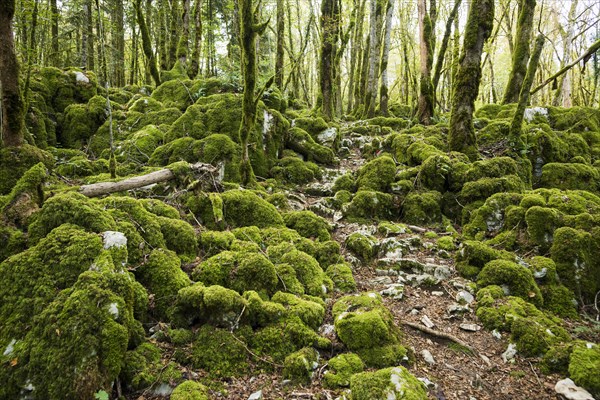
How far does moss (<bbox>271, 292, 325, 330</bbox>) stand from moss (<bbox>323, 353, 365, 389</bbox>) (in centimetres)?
61

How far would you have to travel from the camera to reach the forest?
3.41 metres

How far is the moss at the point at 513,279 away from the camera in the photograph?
5.20 metres

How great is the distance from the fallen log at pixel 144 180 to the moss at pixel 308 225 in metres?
2.00

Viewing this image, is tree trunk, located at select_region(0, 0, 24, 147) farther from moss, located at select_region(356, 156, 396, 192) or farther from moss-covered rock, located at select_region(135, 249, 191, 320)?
moss, located at select_region(356, 156, 396, 192)

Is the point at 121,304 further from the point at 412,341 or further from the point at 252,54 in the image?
the point at 252,54

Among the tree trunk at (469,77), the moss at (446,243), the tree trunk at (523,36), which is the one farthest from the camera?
the tree trunk at (523,36)

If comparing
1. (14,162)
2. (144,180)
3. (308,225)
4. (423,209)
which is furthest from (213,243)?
(423,209)

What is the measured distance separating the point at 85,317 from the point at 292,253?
10.6ft

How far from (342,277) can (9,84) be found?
6.30 metres

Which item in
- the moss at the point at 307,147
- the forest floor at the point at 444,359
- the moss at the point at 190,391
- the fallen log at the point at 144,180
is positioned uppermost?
the moss at the point at 307,147

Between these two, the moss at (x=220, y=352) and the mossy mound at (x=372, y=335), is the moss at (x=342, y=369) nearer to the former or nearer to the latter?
the mossy mound at (x=372, y=335)

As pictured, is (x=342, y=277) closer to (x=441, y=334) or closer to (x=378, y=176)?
(x=441, y=334)

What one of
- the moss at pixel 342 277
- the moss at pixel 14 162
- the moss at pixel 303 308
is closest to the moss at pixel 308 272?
the moss at pixel 342 277

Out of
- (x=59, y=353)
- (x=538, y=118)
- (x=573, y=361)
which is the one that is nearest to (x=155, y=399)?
(x=59, y=353)
